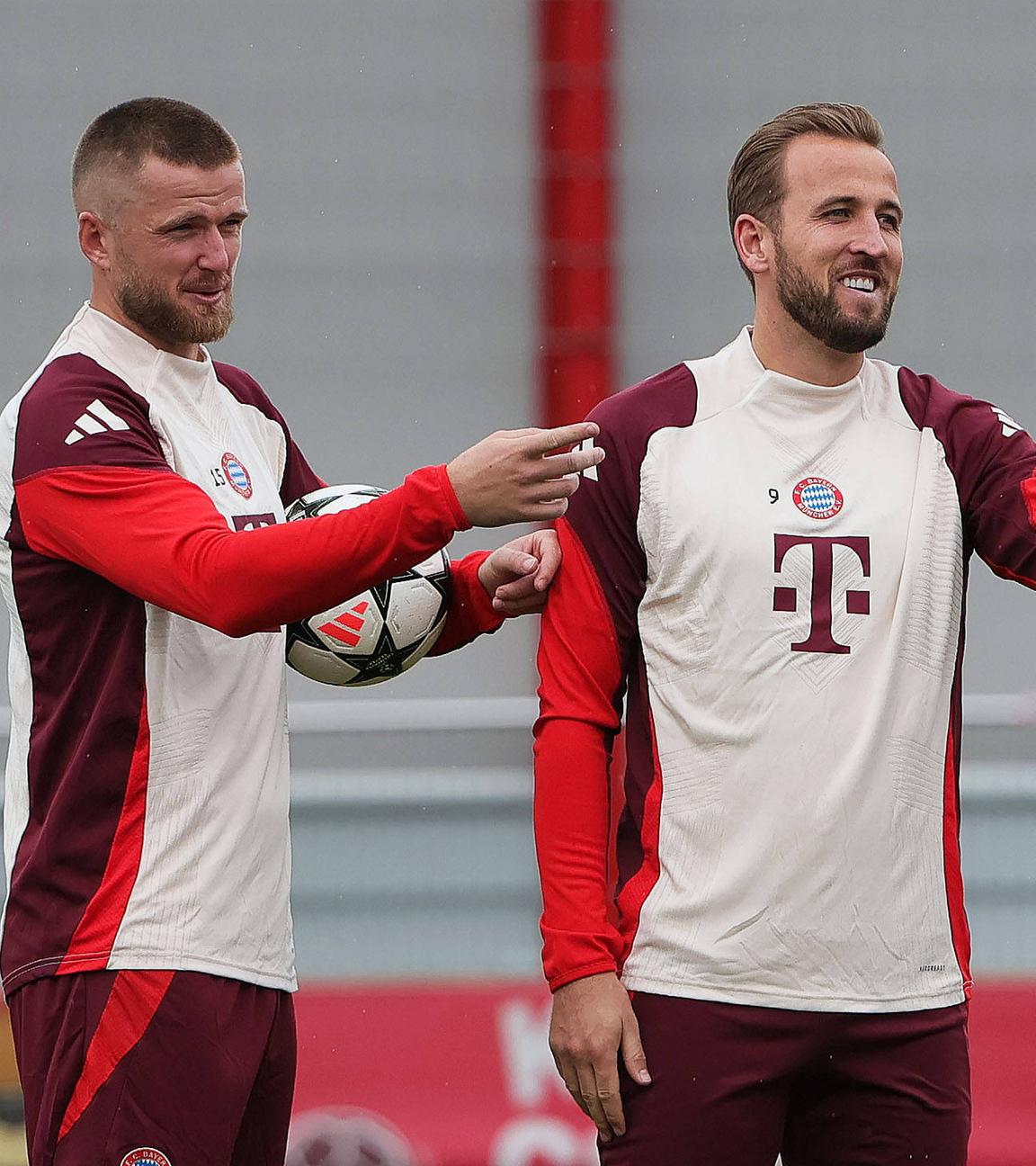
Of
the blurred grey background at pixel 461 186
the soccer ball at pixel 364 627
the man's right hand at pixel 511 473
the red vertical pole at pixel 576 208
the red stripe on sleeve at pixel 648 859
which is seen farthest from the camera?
the blurred grey background at pixel 461 186

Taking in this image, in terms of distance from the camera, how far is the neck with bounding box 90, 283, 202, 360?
263 centimetres

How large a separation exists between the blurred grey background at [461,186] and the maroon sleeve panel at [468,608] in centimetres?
217

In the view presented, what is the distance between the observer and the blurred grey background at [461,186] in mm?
5148

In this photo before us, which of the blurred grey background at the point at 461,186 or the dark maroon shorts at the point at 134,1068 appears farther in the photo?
the blurred grey background at the point at 461,186

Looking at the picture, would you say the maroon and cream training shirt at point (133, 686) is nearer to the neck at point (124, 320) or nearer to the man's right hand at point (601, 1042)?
the neck at point (124, 320)

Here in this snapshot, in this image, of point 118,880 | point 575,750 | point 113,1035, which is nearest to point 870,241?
point 575,750

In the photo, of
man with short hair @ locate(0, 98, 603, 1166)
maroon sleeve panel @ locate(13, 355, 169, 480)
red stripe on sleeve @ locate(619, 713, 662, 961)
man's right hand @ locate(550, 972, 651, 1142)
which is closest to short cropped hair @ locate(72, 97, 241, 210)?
man with short hair @ locate(0, 98, 603, 1166)

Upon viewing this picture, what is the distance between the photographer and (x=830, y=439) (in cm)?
255

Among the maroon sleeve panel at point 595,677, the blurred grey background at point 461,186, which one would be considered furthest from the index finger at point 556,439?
the blurred grey background at point 461,186

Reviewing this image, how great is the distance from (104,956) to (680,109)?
3.40 meters

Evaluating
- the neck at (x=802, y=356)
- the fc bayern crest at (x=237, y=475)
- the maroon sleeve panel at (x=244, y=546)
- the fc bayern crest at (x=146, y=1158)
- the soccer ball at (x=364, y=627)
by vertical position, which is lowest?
the fc bayern crest at (x=146, y=1158)

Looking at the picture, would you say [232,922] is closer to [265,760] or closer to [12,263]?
[265,760]

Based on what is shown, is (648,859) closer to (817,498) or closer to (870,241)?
(817,498)

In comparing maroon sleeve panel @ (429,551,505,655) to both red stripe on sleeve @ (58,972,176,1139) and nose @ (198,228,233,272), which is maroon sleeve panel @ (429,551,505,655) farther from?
Result: red stripe on sleeve @ (58,972,176,1139)
